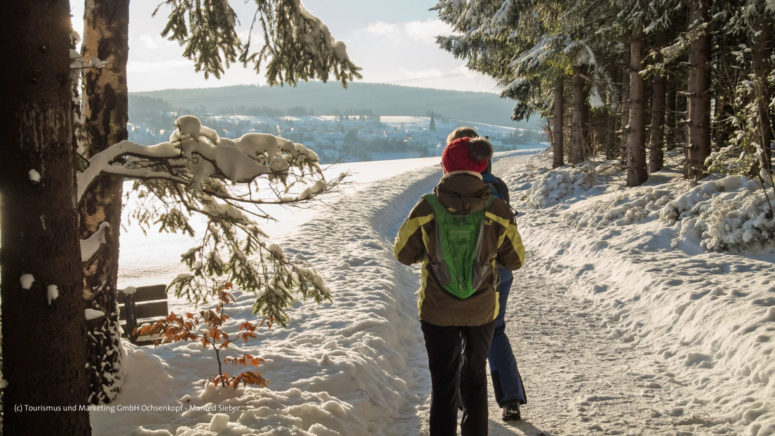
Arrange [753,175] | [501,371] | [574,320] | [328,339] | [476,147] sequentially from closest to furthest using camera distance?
[476,147] < [501,371] < [328,339] < [574,320] < [753,175]

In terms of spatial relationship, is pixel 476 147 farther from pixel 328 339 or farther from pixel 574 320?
pixel 574 320

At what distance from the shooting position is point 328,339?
5645 mm

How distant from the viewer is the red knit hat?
3.01 metres

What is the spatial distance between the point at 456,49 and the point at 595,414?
17.0 m

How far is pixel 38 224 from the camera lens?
2.11 m

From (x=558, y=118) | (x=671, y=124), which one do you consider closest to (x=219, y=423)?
(x=558, y=118)

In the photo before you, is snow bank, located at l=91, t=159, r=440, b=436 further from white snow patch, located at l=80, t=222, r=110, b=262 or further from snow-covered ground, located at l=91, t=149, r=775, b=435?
white snow patch, located at l=80, t=222, r=110, b=262

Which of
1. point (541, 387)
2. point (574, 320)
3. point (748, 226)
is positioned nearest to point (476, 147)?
point (541, 387)

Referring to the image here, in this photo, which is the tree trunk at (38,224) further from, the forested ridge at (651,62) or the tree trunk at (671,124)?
the tree trunk at (671,124)

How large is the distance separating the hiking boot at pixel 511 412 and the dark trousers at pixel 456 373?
0.87 metres

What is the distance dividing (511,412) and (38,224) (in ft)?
11.4

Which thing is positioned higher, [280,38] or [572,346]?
[280,38]

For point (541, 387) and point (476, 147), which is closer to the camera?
point (476, 147)

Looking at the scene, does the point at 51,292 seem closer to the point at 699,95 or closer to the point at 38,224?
the point at 38,224
